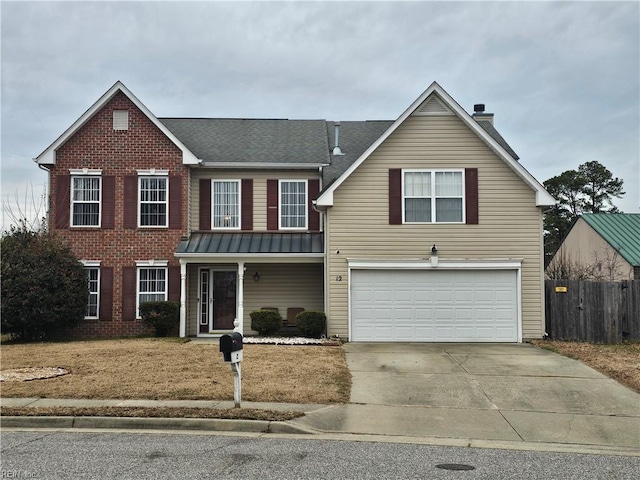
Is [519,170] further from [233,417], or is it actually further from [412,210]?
[233,417]

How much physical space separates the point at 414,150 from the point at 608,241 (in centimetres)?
1269

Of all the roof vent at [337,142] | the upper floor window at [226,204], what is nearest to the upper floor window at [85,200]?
the upper floor window at [226,204]

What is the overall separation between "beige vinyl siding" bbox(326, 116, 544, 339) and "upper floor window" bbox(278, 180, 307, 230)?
238 cm

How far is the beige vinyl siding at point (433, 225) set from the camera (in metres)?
17.1

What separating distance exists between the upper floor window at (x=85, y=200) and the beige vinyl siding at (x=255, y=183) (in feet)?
9.89

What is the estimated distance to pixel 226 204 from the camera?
19422 mm

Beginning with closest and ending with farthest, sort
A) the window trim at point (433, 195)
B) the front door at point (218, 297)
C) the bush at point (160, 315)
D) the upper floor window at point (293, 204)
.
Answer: the window trim at point (433, 195) → the bush at point (160, 315) → the front door at point (218, 297) → the upper floor window at point (293, 204)

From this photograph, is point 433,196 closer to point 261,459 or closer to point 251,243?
point 251,243

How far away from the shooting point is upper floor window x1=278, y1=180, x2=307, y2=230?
19391 millimetres

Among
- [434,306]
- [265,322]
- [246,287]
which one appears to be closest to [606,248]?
[434,306]

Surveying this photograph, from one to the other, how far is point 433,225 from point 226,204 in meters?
6.89

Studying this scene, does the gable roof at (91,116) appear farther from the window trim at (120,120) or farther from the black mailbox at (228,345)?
the black mailbox at (228,345)

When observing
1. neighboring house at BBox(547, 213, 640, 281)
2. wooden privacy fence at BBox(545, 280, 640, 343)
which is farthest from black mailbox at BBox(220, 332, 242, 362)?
neighboring house at BBox(547, 213, 640, 281)

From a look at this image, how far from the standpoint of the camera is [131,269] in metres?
18.5
